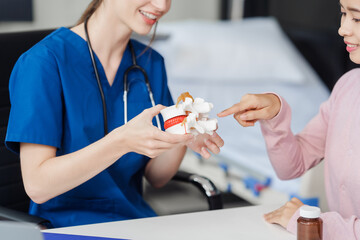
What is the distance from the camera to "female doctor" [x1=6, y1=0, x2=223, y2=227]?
1.10 metres

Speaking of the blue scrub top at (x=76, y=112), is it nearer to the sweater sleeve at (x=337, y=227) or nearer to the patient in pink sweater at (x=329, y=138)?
the patient in pink sweater at (x=329, y=138)

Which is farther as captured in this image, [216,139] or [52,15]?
[52,15]

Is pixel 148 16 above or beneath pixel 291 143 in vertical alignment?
above

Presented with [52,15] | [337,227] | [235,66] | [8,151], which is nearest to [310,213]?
[337,227]

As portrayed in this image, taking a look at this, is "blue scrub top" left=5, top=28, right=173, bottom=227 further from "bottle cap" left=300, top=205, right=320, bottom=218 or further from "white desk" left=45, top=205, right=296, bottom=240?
"bottle cap" left=300, top=205, right=320, bottom=218

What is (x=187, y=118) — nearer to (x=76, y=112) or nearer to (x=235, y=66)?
(x=76, y=112)

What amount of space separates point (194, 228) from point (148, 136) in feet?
0.70

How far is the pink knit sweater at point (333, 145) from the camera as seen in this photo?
3.87ft

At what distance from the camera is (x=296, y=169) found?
1309 mm

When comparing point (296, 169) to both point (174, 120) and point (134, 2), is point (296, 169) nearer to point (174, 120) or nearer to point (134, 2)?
point (174, 120)

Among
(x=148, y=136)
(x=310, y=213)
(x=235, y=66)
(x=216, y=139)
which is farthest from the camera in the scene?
(x=235, y=66)

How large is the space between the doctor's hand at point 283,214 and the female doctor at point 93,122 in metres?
0.19

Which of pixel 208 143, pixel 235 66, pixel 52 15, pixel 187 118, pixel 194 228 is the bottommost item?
pixel 235 66

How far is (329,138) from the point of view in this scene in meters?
1.27
